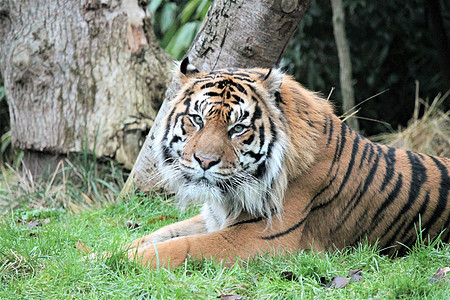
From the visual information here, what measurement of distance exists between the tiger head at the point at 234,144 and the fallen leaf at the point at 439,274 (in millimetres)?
1054

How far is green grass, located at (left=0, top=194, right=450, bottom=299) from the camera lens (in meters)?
2.95

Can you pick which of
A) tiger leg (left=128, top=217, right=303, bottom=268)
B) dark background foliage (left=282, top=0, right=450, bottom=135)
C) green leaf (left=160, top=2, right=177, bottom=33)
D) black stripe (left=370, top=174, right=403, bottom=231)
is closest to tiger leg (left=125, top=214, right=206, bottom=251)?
tiger leg (left=128, top=217, right=303, bottom=268)

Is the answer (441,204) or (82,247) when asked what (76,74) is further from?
(441,204)

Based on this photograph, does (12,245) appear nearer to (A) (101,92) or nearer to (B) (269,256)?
(B) (269,256)

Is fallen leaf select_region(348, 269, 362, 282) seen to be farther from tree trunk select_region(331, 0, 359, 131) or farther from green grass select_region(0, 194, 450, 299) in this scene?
tree trunk select_region(331, 0, 359, 131)

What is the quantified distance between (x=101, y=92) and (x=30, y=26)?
3.63 ft

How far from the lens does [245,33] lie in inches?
186

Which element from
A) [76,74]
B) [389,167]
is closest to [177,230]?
[389,167]

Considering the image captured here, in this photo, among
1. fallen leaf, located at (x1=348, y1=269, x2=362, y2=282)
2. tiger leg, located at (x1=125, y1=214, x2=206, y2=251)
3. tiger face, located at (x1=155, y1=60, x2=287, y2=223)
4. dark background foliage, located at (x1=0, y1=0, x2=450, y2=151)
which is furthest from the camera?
dark background foliage, located at (x1=0, y1=0, x2=450, y2=151)

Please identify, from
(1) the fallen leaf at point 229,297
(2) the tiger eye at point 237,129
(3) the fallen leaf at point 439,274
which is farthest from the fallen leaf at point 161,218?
(3) the fallen leaf at point 439,274

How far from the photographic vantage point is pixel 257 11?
4.57 m

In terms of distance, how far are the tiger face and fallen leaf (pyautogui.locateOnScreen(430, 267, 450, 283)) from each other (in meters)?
1.06

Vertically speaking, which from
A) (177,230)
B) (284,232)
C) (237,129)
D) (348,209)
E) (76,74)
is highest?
(237,129)

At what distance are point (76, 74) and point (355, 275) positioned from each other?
4093mm
